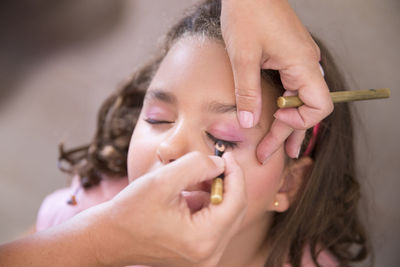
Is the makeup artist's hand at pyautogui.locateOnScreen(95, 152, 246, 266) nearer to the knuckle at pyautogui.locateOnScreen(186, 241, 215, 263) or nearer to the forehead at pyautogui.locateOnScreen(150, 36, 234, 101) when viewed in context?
the knuckle at pyautogui.locateOnScreen(186, 241, 215, 263)

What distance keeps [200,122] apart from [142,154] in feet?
0.53

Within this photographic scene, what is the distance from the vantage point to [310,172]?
3.50 feet

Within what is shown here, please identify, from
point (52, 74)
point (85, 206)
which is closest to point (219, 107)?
point (85, 206)

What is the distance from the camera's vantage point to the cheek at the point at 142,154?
2.79 ft

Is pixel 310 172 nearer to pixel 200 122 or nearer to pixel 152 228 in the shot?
pixel 200 122

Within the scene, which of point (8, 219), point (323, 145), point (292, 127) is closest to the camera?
point (292, 127)

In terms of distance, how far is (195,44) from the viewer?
918 mm

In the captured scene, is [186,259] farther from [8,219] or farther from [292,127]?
[8,219]

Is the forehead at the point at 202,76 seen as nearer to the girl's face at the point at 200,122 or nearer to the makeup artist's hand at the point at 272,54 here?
the girl's face at the point at 200,122

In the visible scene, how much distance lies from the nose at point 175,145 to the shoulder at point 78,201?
531 millimetres

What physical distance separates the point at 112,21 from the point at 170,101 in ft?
3.03

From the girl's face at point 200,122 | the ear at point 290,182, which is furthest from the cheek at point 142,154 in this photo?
the ear at point 290,182

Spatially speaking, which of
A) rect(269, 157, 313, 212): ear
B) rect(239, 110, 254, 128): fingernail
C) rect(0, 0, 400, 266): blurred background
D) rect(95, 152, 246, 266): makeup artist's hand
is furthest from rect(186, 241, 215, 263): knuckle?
rect(0, 0, 400, 266): blurred background

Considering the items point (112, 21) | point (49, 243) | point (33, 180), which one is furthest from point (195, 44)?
point (33, 180)
